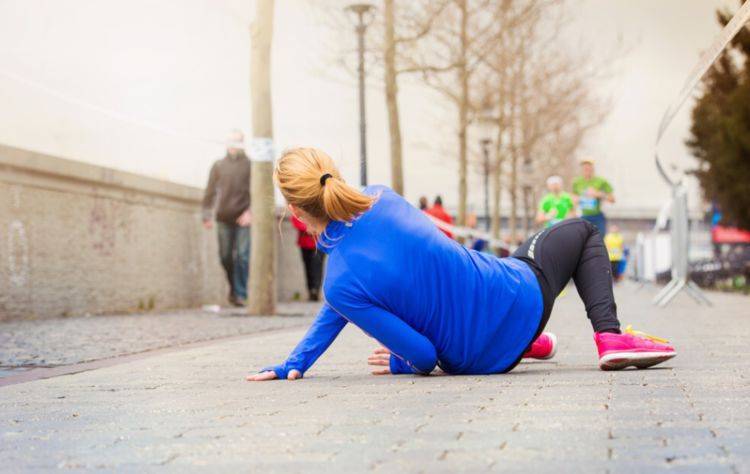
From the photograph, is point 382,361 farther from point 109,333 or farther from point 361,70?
point 361,70

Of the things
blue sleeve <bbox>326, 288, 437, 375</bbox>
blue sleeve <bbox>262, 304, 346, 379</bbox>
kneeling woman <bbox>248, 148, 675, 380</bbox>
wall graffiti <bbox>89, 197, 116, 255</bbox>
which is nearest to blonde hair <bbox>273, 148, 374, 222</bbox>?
kneeling woman <bbox>248, 148, 675, 380</bbox>

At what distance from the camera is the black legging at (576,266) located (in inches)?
219

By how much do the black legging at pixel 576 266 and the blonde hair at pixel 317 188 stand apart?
3.03 feet

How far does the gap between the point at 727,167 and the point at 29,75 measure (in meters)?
27.0

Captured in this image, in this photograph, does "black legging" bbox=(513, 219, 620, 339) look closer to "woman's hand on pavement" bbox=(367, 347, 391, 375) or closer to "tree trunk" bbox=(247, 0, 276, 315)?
"woman's hand on pavement" bbox=(367, 347, 391, 375)

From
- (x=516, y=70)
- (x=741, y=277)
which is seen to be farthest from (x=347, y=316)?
(x=516, y=70)

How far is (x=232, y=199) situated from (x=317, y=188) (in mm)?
10461

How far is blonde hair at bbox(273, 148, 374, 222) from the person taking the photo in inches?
202

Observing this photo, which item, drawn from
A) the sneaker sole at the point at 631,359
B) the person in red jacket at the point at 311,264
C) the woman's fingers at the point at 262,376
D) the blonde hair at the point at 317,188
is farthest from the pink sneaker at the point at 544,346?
the person in red jacket at the point at 311,264

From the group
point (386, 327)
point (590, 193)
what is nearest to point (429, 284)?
point (386, 327)

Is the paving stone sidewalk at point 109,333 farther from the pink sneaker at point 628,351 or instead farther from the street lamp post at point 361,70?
the street lamp post at point 361,70

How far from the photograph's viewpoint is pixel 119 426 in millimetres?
4285

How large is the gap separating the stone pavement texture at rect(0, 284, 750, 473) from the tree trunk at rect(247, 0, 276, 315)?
6.99m

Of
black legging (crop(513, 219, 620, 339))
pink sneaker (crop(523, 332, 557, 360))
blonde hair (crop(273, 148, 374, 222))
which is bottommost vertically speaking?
pink sneaker (crop(523, 332, 557, 360))
